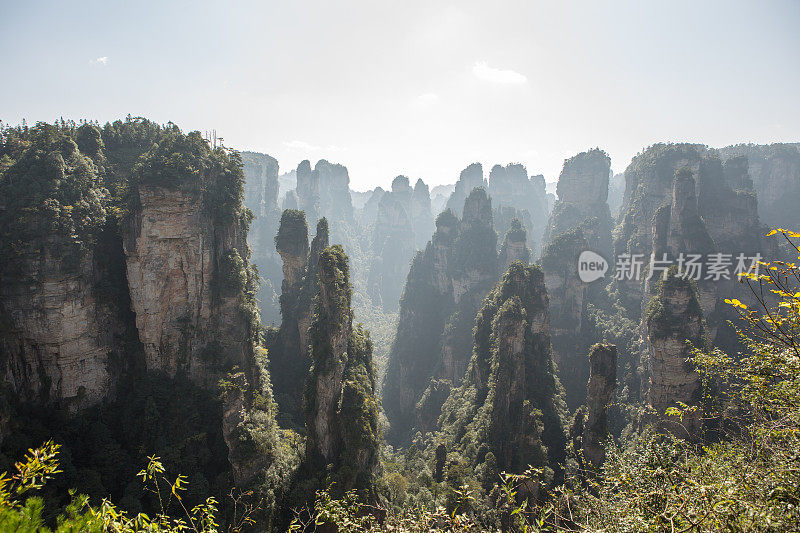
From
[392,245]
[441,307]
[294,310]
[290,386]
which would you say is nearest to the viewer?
[290,386]

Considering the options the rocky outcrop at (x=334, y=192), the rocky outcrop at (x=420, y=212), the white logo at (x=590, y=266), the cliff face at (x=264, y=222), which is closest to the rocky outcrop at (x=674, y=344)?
the white logo at (x=590, y=266)

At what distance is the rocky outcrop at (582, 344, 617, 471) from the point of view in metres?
22.6

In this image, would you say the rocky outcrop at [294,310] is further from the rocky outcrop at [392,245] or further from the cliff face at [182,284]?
the rocky outcrop at [392,245]

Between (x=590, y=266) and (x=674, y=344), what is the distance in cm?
2630

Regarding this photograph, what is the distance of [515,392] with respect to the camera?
90.2ft

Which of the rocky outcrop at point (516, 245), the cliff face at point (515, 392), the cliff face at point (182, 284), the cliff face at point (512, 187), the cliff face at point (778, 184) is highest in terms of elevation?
the cliff face at point (512, 187)

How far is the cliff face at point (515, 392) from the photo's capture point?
2542cm

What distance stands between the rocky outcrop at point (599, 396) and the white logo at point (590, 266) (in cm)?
2703

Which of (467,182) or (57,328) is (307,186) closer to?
(467,182)

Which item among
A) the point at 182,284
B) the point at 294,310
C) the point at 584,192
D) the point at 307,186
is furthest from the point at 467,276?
the point at 307,186

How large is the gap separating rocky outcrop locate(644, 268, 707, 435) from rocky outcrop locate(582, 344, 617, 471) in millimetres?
4572

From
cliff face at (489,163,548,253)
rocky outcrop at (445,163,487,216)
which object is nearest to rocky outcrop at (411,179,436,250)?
rocky outcrop at (445,163,487,216)

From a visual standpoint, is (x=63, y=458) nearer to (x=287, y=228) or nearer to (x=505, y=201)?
(x=287, y=228)

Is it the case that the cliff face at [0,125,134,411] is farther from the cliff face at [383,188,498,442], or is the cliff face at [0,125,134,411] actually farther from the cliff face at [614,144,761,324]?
the cliff face at [614,144,761,324]
